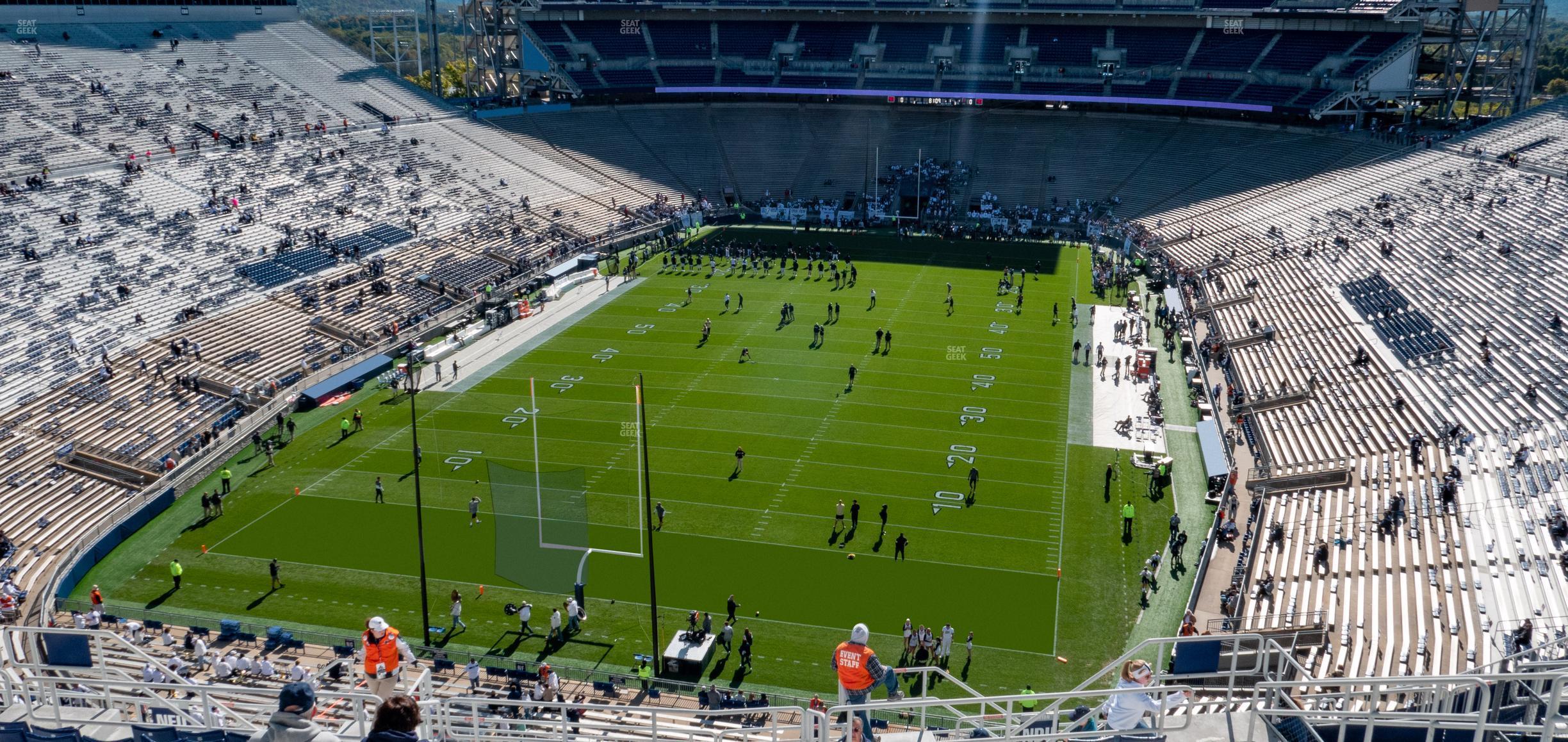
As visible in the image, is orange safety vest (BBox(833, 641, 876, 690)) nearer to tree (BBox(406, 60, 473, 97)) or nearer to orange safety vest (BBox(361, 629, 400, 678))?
orange safety vest (BBox(361, 629, 400, 678))

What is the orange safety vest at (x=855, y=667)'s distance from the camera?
8.66 m

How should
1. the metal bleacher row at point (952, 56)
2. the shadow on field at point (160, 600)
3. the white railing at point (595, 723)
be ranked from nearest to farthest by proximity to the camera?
1. the white railing at point (595, 723)
2. the shadow on field at point (160, 600)
3. the metal bleacher row at point (952, 56)

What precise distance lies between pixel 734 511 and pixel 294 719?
18.1 meters

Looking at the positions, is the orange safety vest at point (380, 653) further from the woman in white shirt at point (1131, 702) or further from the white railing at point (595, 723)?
the woman in white shirt at point (1131, 702)

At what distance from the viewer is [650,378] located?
1275 inches

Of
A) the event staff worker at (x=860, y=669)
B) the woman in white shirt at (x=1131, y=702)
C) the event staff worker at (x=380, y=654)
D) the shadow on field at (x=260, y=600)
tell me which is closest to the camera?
the woman in white shirt at (x=1131, y=702)

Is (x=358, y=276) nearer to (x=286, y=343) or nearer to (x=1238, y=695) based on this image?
(x=286, y=343)

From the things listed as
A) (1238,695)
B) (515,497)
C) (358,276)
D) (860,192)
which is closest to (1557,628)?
(1238,695)

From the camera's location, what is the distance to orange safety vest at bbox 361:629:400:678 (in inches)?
397

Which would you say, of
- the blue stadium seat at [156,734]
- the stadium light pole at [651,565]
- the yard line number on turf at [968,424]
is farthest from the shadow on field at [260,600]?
the blue stadium seat at [156,734]

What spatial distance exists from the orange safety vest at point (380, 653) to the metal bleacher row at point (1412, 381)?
1323 centimetres

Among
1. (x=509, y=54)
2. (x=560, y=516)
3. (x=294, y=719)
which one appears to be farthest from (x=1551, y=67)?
(x=294, y=719)

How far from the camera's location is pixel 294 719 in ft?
20.4

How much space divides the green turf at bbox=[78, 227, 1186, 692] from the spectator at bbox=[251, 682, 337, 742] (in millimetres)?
12504
